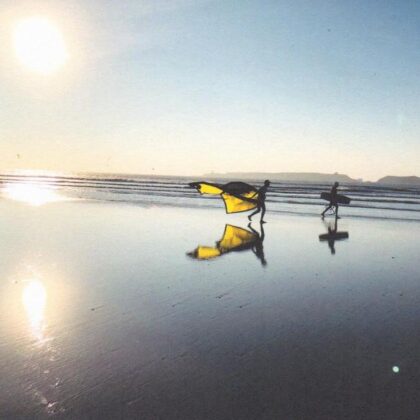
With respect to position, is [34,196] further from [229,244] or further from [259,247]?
[259,247]

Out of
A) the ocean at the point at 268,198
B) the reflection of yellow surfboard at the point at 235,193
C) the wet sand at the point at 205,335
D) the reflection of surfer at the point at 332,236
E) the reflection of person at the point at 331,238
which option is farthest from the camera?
the ocean at the point at 268,198

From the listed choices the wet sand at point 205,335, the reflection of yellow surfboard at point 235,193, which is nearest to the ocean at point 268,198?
the reflection of yellow surfboard at point 235,193

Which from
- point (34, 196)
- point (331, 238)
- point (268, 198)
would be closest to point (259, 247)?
point (331, 238)

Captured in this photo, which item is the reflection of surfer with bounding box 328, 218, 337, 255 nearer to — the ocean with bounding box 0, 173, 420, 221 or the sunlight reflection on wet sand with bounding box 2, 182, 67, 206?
the ocean with bounding box 0, 173, 420, 221

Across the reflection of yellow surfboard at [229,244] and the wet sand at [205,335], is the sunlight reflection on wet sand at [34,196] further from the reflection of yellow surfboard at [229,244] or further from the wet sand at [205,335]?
the wet sand at [205,335]

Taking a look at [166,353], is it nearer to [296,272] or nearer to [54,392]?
[54,392]

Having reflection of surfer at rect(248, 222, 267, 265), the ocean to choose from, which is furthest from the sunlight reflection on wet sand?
reflection of surfer at rect(248, 222, 267, 265)
